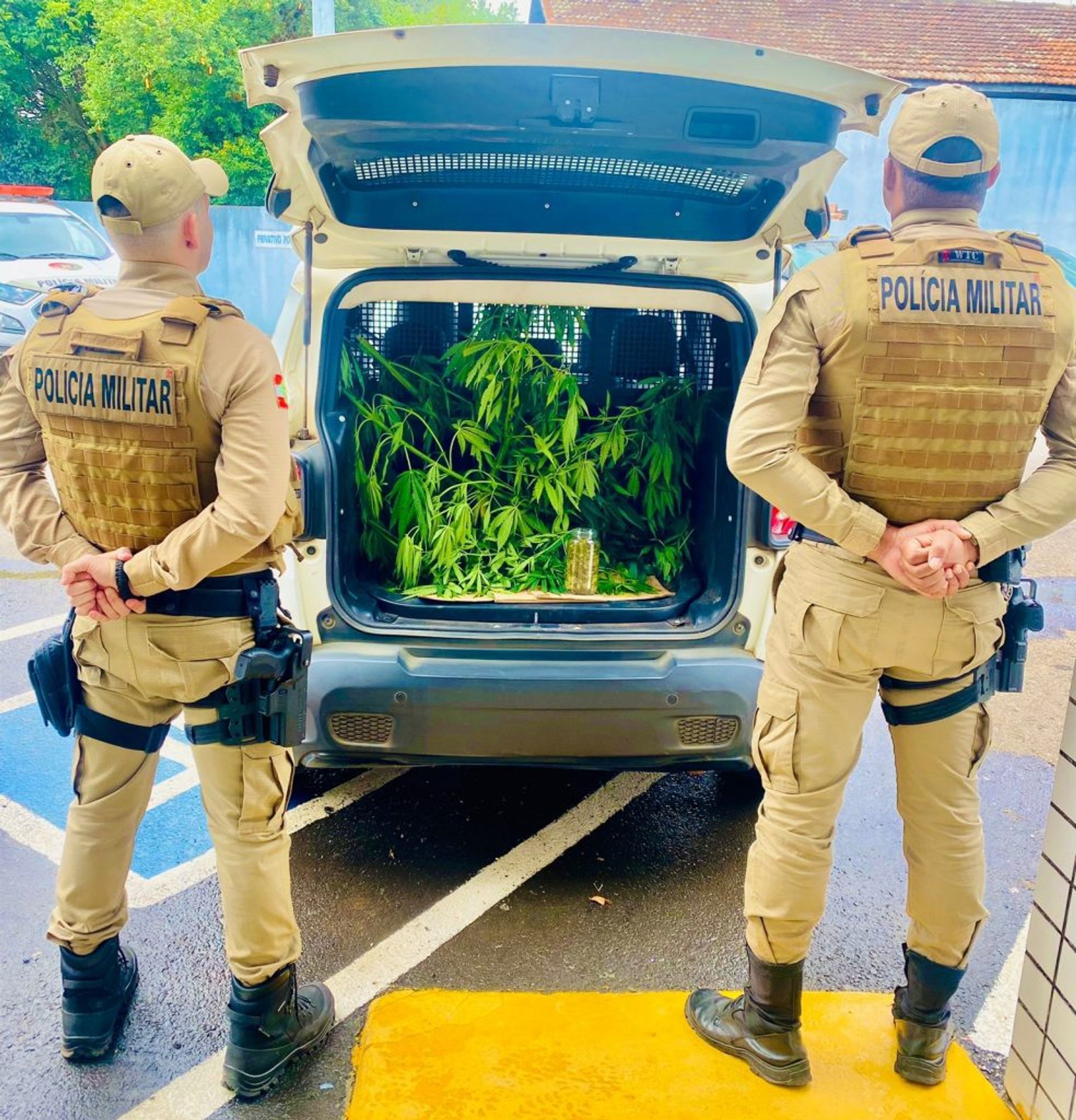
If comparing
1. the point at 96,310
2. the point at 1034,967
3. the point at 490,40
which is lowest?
the point at 1034,967

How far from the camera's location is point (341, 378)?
3.42m

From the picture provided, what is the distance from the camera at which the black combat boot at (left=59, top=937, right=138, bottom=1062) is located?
223cm

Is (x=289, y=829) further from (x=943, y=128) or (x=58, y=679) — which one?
Result: (x=943, y=128)

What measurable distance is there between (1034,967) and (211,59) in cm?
2251

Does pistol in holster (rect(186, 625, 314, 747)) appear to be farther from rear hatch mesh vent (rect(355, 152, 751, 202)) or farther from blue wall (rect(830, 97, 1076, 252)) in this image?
blue wall (rect(830, 97, 1076, 252))


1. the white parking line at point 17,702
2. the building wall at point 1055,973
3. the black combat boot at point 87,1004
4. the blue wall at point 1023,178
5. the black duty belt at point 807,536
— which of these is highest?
the blue wall at point 1023,178

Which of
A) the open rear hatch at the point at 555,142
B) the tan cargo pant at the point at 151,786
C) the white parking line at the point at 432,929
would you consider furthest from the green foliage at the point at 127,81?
the tan cargo pant at the point at 151,786

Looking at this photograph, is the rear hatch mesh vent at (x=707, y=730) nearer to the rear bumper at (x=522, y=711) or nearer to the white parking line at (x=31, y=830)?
the rear bumper at (x=522, y=711)

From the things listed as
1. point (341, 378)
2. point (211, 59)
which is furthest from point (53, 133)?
point (341, 378)

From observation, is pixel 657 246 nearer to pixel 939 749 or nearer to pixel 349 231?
pixel 349 231

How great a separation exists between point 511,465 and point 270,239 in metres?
13.2

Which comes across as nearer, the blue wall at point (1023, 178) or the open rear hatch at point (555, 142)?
the open rear hatch at point (555, 142)

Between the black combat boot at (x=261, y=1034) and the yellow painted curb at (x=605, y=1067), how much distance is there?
18 cm

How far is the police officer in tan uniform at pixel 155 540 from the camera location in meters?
1.96
